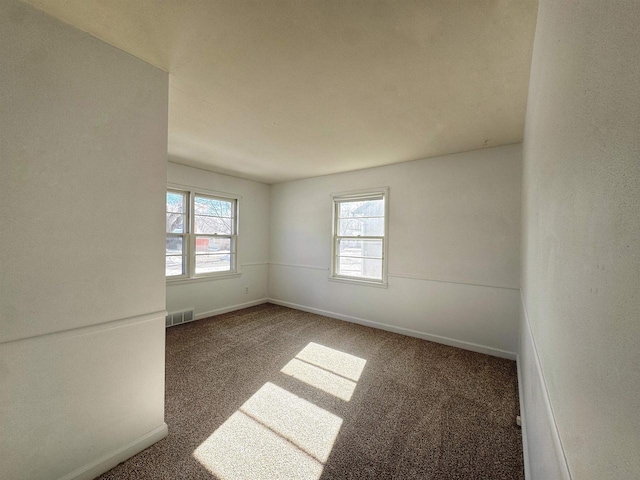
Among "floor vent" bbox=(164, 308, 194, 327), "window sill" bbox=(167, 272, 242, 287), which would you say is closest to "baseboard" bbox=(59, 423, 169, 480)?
"floor vent" bbox=(164, 308, 194, 327)

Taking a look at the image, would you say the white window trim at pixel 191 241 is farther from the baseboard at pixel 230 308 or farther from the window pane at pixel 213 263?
the baseboard at pixel 230 308

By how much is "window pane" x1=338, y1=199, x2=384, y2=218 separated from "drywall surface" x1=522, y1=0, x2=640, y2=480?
330 cm

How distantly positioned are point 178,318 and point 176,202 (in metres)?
1.72

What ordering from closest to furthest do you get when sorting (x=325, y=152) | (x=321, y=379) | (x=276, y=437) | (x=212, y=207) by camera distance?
1. (x=276, y=437)
2. (x=321, y=379)
3. (x=325, y=152)
4. (x=212, y=207)

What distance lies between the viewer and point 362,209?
427cm

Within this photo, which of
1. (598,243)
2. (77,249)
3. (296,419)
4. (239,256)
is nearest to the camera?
(598,243)

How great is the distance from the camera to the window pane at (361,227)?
13.3 feet

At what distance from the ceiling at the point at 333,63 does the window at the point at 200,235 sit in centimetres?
143

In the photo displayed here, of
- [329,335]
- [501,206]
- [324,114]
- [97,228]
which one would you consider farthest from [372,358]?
[97,228]

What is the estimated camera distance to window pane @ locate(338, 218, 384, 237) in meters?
4.05

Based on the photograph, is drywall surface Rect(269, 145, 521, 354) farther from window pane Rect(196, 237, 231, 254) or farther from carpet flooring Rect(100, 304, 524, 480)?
window pane Rect(196, 237, 231, 254)

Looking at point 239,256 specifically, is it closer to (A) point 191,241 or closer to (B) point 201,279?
(B) point 201,279

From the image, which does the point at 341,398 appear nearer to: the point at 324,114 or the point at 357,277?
the point at 357,277

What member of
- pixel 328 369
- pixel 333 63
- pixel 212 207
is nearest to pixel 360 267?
pixel 328 369
